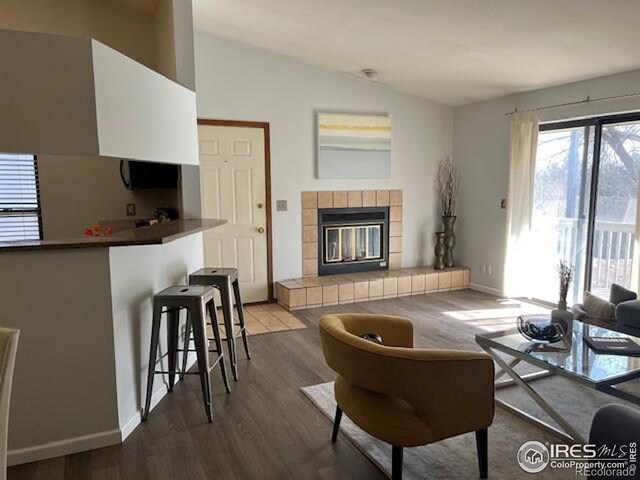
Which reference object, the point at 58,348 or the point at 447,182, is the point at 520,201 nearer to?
the point at 447,182

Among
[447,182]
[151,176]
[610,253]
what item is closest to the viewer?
[151,176]

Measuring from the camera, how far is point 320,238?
5.52 m

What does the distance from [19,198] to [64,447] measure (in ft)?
9.03

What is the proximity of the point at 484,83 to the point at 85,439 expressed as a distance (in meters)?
4.84

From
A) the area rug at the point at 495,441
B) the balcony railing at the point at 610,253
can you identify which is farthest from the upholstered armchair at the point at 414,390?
the balcony railing at the point at 610,253

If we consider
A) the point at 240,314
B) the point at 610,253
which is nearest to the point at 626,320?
the point at 610,253

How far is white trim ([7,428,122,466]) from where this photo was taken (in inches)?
88.7

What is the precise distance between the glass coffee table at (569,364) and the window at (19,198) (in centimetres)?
399

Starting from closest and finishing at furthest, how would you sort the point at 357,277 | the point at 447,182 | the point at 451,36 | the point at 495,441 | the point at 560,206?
the point at 495,441 → the point at 451,36 → the point at 560,206 → the point at 357,277 → the point at 447,182

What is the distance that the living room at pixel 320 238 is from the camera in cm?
221

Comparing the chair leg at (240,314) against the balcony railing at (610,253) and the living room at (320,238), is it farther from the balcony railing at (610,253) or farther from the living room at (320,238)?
the balcony railing at (610,253)

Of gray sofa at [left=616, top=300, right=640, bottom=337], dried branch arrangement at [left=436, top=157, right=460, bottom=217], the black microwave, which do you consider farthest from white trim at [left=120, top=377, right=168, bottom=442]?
dried branch arrangement at [left=436, top=157, right=460, bottom=217]

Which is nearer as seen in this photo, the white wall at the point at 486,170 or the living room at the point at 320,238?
the living room at the point at 320,238

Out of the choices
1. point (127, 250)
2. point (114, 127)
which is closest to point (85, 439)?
point (127, 250)
